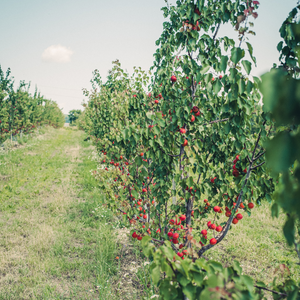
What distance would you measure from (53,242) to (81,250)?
639 millimetres

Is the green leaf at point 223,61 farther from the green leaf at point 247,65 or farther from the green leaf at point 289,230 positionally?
the green leaf at point 289,230

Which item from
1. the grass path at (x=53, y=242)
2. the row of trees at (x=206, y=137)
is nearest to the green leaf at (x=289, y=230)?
the row of trees at (x=206, y=137)

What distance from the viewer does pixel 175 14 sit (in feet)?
7.82

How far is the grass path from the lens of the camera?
2875 millimetres

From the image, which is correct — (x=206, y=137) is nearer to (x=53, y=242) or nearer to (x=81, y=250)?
(x=81, y=250)

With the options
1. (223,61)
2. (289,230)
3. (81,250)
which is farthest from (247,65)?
(81,250)

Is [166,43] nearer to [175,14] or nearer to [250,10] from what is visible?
[175,14]

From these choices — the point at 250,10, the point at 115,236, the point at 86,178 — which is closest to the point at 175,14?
the point at 250,10

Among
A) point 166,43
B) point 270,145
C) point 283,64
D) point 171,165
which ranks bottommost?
point 171,165

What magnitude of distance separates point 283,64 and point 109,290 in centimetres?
299

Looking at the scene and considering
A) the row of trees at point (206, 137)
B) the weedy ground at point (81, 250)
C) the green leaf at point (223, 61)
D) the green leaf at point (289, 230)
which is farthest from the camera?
the weedy ground at point (81, 250)

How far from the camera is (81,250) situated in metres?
3.72

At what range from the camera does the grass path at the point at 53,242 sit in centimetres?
288

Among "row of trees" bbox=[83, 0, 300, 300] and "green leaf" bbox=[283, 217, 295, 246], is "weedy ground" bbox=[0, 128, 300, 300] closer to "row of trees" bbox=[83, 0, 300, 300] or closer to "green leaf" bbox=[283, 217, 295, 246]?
"row of trees" bbox=[83, 0, 300, 300]
